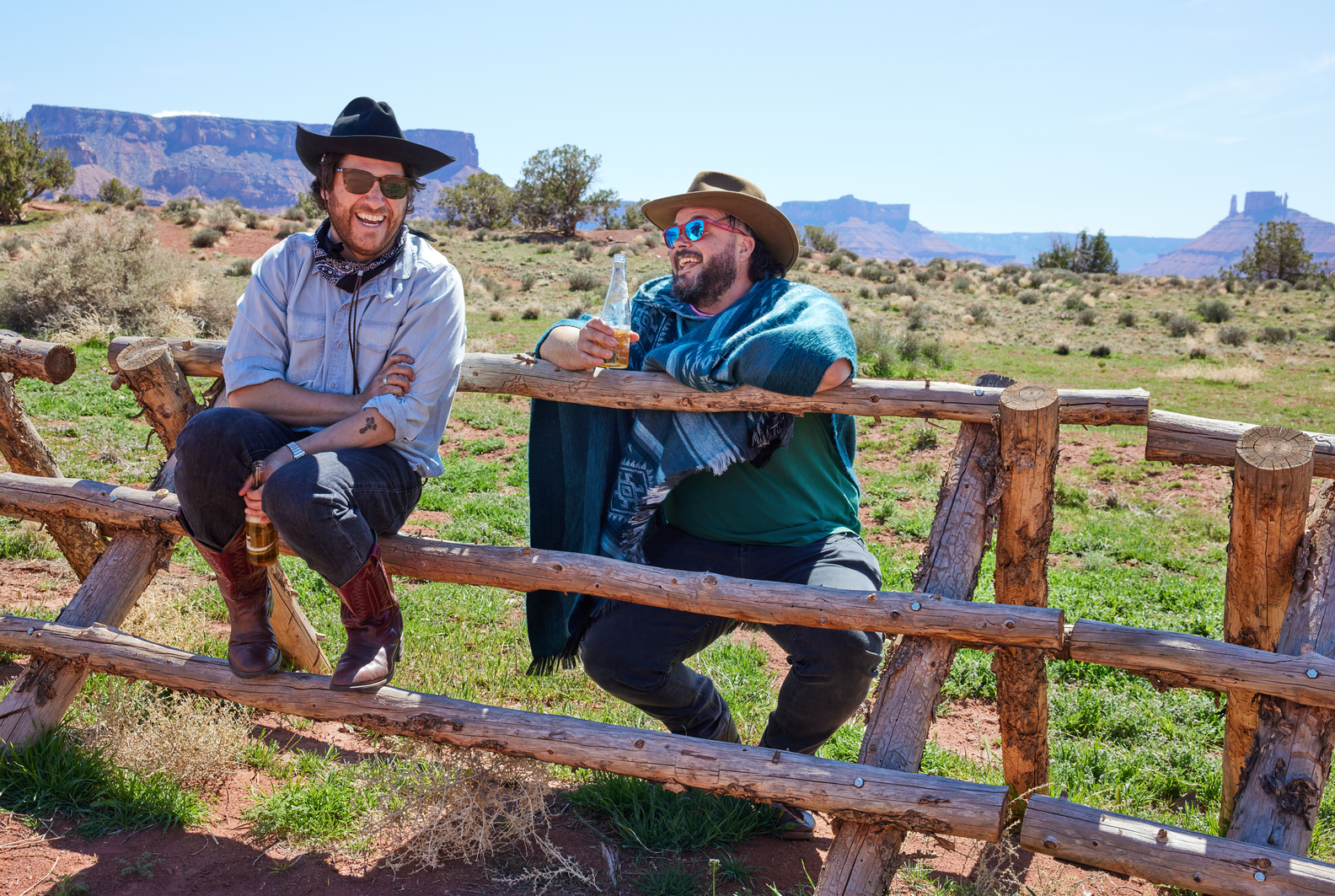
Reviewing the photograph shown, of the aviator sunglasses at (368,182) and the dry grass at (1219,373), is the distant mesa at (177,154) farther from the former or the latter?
the aviator sunglasses at (368,182)

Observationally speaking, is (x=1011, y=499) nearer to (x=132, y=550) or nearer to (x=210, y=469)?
(x=210, y=469)

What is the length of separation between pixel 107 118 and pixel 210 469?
668 feet

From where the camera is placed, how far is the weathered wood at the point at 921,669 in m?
2.45

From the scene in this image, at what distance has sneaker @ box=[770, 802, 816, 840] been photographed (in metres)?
3.06

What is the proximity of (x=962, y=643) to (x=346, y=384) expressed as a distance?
7.05 feet

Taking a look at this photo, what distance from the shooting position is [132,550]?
3307 mm

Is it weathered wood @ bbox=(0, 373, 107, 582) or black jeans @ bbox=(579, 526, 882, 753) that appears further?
weathered wood @ bbox=(0, 373, 107, 582)

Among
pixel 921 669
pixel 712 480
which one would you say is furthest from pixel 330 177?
pixel 921 669

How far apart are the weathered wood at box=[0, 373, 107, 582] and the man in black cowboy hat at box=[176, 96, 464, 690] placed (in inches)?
63.5

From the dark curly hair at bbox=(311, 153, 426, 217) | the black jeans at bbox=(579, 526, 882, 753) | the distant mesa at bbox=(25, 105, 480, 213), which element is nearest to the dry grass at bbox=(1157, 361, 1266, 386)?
the black jeans at bbox=(579, 526, 882, 753)

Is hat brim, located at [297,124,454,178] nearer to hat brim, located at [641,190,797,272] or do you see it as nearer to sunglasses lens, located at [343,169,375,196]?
sunglasses lens, located at [343,169,375,196]

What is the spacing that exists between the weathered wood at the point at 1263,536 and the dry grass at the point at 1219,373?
13569 millimetres

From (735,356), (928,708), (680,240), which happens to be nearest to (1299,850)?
(928,708)

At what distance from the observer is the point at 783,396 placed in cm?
296
